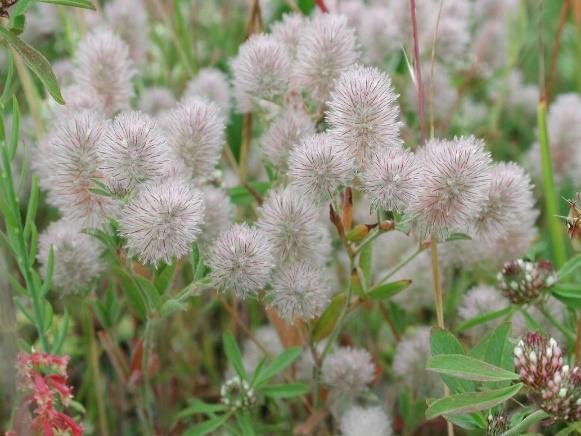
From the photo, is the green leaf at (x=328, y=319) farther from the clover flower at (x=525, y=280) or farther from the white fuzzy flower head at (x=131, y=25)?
the white fuzzy flower head at (x=131, y=25)

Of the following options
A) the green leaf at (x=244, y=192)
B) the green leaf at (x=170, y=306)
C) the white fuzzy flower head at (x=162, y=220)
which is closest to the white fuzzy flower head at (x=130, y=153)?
the white fuzzy flower head at (x=162, y=220)

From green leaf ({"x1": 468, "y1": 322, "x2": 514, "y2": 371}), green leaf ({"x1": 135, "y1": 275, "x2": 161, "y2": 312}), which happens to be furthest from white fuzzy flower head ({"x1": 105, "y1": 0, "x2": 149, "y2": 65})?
green leaf ({"x1": 468, "y1": 322, "x2": 514, "y2": 371})

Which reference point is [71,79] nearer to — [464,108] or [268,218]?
[268,218]

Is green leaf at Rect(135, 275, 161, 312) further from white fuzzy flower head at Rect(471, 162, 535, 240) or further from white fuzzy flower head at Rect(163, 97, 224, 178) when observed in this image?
white fuzzy flower head at Rect(471, 162, 535, 240)

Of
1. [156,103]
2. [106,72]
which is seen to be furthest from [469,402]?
[156,103]

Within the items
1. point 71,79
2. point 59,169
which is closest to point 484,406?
point 59,169
